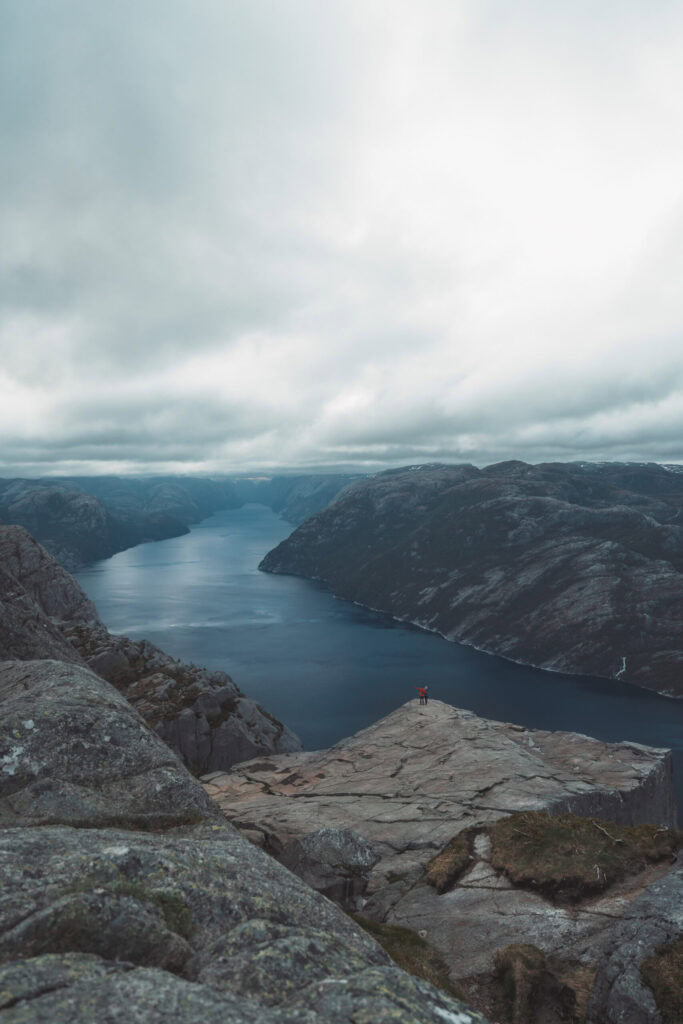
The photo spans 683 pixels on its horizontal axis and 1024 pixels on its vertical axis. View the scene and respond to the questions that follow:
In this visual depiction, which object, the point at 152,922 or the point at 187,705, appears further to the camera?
the point at 187,705

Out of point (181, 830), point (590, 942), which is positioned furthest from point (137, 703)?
point (590, 942)

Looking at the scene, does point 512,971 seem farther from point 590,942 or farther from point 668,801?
point 668,801

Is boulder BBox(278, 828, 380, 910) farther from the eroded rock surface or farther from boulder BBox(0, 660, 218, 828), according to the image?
boulder BBox(0, 660, 218, 828)

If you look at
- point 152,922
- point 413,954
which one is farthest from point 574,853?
point 152,922

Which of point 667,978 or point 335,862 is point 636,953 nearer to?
point 667,978

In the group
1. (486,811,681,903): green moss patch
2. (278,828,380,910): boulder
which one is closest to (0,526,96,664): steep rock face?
(278,828,380,910): boulder

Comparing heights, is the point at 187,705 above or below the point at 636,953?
below

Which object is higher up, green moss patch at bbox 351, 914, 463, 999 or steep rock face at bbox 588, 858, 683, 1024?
steep rock face at bbox 588, 858, 683, 1024
